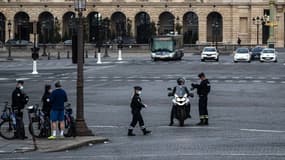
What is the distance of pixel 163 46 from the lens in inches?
3652

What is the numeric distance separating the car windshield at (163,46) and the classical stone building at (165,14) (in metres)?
44.8

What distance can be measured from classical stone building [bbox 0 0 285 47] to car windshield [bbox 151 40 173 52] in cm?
4482

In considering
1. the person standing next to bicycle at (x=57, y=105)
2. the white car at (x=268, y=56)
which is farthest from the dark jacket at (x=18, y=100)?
the white car at (x=268, y=56)


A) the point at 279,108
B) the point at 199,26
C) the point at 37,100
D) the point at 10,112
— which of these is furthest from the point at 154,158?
the point at 199,26

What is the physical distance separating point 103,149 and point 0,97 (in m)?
19.2

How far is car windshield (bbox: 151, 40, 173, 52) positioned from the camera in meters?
92.7

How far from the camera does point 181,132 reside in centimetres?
2705

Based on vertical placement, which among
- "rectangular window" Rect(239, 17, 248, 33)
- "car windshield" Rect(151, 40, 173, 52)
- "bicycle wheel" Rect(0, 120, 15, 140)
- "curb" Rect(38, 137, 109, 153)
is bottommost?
"curb" Rect(38, 137, 109, 153)

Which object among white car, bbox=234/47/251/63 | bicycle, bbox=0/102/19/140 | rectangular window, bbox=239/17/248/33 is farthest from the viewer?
rectangular window, bbox=239/17/248/33

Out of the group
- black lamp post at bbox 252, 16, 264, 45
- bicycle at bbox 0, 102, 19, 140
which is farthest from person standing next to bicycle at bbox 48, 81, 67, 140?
black lamp post at bbox 252, 16, 264, 45

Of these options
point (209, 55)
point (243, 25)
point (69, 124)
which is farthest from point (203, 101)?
point (243, 25)

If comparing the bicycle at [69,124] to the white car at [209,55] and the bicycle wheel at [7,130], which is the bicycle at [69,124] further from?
the white car at [209,55]

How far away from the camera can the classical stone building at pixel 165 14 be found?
459 feet

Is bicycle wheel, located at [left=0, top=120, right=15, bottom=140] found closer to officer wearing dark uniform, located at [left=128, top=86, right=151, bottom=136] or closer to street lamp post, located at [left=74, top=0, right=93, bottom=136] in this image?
street lamp post, located at [left=74, top=0, right=93, bottom=136]
